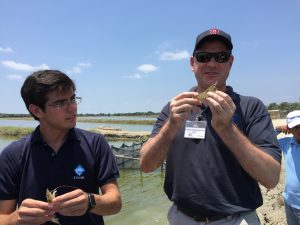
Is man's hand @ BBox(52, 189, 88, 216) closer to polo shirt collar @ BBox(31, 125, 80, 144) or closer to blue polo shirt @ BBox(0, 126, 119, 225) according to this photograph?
blue polo shirt @ BBox(0, 126, 119, 225)

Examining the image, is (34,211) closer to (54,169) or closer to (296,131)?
(54,169)

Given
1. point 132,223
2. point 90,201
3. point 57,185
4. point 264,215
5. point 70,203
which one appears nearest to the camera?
point 70,203

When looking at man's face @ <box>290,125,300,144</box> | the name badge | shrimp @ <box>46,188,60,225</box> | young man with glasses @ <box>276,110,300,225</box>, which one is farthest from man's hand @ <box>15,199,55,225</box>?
man's face @ <box>290,125,300,144</box>

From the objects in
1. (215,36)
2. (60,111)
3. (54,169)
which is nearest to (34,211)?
(54,169)

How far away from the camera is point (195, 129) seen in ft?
11.4

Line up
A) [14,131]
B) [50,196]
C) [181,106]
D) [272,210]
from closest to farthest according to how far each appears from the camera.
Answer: [50,196]
[181,106]
[272,210]
[14,131]

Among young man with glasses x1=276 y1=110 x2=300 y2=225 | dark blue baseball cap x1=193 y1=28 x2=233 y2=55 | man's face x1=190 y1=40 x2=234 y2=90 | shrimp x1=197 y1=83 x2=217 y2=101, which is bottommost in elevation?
young man with glasses x1=276 y1=110 x2=300 y2=225

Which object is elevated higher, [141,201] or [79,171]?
[79,171]

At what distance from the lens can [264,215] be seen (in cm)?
1041

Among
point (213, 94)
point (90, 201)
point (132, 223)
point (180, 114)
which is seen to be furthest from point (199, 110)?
point (132, 223)

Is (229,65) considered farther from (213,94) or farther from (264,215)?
(264,215)

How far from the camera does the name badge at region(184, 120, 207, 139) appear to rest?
3457mm

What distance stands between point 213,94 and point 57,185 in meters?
1.65

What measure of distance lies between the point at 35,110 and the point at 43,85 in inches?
11.5
